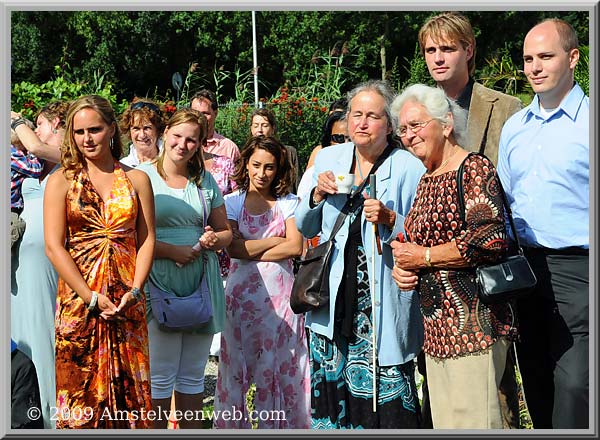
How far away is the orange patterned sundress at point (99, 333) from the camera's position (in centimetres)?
474

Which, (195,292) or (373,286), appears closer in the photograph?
(373,286)

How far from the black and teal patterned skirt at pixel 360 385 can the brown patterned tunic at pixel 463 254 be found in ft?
1.56

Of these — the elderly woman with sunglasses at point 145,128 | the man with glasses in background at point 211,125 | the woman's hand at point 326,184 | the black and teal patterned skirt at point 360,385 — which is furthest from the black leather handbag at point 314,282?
the man with glasses in background at point 211,125

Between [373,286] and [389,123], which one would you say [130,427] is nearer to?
[373,286]

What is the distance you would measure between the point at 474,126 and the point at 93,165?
2.29 metres

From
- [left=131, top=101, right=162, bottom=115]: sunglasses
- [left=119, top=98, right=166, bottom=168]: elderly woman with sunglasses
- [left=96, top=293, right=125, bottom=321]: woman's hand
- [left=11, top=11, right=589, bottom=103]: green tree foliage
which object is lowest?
[left=96, top=293, right=125, bottom=321]: woman's hand

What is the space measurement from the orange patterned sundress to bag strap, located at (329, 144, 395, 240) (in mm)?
1163

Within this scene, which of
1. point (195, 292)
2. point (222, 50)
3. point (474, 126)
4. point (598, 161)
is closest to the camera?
point (598, 161)

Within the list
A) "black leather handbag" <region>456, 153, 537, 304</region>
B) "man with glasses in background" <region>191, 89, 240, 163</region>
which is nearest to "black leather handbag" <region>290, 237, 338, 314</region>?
"black leather handbag" <region>456, 153, 537, 304</region>

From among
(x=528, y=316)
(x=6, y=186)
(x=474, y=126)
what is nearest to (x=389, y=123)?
(x=474, y=126)

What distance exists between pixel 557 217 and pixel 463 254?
0.71m

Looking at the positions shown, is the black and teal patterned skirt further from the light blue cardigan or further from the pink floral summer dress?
the pink floral summer dress

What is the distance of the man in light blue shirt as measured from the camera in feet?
14.8

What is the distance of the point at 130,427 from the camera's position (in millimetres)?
4797
